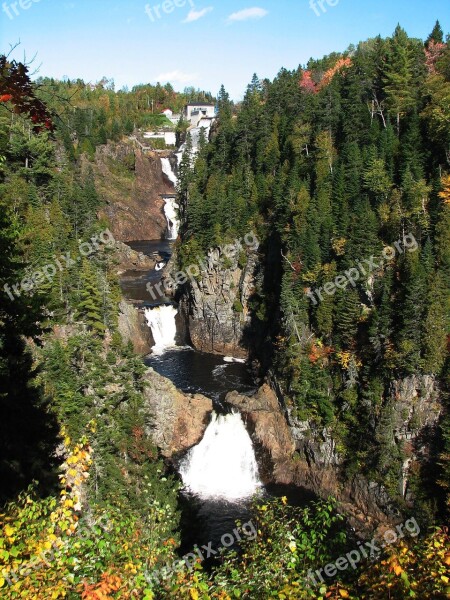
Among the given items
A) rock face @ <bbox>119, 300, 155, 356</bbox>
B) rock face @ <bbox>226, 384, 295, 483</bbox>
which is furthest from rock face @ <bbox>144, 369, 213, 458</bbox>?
rock face @ <bbox>119, 300, 155, 356</bbox>

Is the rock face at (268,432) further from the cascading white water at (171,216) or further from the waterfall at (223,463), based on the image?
the cascading white water at (171,216)

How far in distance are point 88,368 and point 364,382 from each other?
2302cm

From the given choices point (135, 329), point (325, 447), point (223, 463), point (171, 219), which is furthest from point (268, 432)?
point (171, 219)

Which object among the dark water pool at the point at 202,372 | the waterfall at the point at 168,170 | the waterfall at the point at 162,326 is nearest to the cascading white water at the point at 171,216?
the waterfall at the point at 168,170

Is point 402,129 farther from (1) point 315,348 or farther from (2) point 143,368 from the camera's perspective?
(2) point 143,368

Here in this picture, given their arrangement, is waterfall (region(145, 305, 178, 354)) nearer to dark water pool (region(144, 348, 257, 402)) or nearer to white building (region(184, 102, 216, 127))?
dark water pool (region(144, 348, 257, 402))

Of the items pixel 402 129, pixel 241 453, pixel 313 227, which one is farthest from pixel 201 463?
pixel 402 129

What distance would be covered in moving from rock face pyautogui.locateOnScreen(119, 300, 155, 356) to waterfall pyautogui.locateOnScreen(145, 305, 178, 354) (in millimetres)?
844

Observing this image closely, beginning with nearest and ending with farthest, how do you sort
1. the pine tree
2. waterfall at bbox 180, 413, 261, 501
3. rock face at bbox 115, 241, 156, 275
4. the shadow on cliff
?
the shadow on cliff
waterfall at bbox 180, 413, 261, 501
the pine tree
rock face at bbox 115, 241, 156, 275

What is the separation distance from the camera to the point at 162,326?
62938 millimetres

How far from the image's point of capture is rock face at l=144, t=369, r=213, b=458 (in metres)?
41.6

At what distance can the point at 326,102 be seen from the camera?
64.5 metres

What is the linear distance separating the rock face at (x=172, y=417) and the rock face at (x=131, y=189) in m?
70.4

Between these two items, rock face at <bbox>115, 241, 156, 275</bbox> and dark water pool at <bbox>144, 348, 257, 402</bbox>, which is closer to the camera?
dark water pool at <bbox>144, 348, 257, 402</bbox>
